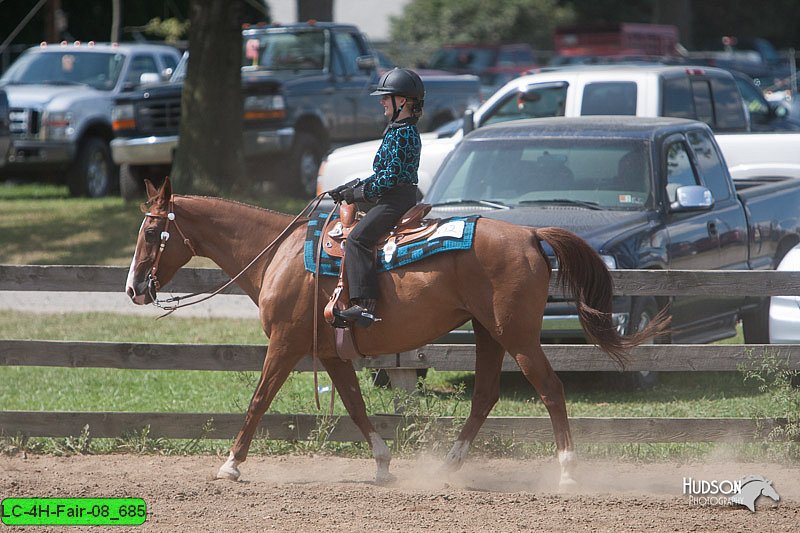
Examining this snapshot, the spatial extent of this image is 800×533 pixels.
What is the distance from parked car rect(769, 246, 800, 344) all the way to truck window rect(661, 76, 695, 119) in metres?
4.07

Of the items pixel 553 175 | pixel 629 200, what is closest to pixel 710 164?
pixel 629 200

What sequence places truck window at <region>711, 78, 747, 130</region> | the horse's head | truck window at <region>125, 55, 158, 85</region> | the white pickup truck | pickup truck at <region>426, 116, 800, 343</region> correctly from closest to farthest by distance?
the horse's head → pickup truck at <region>426, 116, 800, 343</region> → the white pickup truck → truck window at <region>711, 78, 747, 130</region> → truck window at <region>125, 55, 158, 85</region>

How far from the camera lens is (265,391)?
6516 mm

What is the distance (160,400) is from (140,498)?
3029mm

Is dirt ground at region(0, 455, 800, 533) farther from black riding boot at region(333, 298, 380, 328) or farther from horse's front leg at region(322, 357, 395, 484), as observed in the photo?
black riding boot at region(333, 298, 380, 328)

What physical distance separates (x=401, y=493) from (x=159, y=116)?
12544 mm

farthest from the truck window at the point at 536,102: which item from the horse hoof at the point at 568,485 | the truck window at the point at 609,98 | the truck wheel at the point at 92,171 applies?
the truck wheel at the point at 92,171

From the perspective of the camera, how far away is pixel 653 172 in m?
9.05

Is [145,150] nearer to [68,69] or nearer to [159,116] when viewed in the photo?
[159,116]

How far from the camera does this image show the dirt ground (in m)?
5.66

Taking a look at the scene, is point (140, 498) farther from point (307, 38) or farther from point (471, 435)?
point (307, 38)

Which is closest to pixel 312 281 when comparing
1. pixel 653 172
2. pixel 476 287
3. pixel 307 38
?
pixel 476 287

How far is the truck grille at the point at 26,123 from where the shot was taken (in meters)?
18.5

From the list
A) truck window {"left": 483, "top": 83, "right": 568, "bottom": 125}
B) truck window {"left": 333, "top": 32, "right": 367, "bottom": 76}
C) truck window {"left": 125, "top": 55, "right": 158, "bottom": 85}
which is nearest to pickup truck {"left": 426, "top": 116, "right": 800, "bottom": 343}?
truck window {"left": 483, "top": 83, "right": 568, "bottom": 125}
